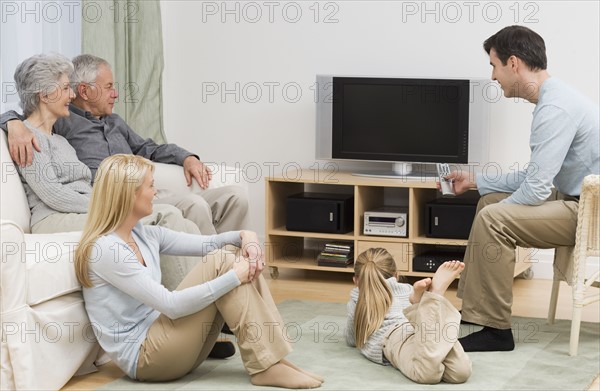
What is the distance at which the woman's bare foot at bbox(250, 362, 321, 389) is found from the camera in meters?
3.09

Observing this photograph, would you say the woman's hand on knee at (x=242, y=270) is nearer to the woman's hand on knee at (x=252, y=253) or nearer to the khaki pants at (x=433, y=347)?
the woman's hand on knee at (x=252, y=253)

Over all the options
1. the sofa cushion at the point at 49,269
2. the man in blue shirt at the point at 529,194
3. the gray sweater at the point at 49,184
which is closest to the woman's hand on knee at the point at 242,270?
the sofa cushion at the point at 49,269

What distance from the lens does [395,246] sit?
5.05 meters

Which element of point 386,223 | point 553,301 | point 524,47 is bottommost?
point 553,301

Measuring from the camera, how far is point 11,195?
3.61 metres

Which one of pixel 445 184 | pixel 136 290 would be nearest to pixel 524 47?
pixel 445 184

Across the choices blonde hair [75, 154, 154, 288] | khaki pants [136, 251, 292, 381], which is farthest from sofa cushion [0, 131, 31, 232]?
khaki pants [136, 251, 292, 381]

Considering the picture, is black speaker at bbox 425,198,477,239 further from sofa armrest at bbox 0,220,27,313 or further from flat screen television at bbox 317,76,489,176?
sofa armrest at bbox 0,220,27,313

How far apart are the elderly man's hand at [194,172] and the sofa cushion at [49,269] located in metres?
1.19

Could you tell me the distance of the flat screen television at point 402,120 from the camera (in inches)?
203

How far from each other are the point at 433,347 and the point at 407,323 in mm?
222

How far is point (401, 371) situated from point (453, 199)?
189 cm

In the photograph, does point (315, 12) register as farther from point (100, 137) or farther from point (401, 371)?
point (401, 371)

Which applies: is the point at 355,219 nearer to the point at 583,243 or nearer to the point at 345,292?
the point at 345,292
